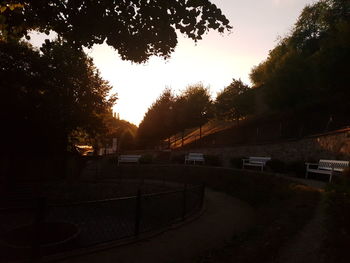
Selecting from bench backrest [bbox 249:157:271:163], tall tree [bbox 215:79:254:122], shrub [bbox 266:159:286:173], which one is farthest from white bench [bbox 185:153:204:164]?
tall tree [bbox 215:79:254:122]

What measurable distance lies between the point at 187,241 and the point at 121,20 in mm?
5508

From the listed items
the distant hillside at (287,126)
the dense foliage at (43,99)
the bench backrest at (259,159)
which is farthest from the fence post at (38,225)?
the distant hillside at (287,126)

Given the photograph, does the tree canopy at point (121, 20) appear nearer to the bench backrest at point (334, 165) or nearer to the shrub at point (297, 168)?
the bench backrest at point (334, 165)

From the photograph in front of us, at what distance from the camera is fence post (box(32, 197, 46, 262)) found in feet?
19.7

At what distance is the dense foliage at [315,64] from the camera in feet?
89.5

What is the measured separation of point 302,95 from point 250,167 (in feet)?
53.3

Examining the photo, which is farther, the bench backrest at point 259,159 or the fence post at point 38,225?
the bench backrest at point 259,159

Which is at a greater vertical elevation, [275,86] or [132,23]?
[275,86]

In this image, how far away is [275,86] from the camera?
3412 cm

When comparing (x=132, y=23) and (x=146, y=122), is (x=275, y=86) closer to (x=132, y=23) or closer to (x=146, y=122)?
(x=146, y=122)

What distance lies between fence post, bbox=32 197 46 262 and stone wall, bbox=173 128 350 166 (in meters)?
14.3

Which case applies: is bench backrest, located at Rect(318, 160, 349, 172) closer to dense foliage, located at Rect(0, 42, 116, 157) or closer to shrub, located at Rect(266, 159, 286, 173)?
shrub, located at Rect(266, 159, 286, 173)

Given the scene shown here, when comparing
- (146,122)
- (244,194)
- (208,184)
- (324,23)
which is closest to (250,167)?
(208,184)

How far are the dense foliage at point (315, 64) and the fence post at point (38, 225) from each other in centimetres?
2740
